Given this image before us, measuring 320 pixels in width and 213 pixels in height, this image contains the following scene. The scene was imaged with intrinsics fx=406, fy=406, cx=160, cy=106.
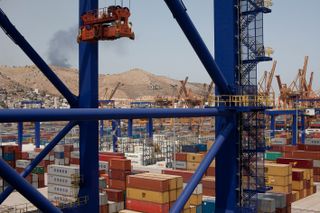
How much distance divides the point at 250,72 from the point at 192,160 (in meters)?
28.4

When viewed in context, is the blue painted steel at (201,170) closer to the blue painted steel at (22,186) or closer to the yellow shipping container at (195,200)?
the blue painted steel at (22,186)

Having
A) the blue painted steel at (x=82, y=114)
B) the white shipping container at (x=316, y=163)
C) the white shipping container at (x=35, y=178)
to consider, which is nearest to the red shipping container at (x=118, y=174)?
the white shipping container at (x=35, y=178)

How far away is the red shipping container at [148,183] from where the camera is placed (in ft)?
79.0

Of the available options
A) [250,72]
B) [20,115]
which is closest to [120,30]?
[20,115]

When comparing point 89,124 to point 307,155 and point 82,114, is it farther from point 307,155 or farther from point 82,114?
point 307,155

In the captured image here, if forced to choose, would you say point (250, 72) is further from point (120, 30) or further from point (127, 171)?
point (127, 171)

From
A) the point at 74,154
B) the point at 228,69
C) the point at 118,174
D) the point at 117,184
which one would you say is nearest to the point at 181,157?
the point at 118,174

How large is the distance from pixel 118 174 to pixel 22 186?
2570 centimetres

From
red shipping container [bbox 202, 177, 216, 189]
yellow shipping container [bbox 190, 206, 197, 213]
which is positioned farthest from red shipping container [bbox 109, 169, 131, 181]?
yellow shipping container [bbox 190, 206, 197, 213]

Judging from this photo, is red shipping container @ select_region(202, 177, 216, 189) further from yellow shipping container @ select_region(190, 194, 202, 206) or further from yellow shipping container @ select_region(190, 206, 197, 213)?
yellow shipping container @ select_region(190, 206, 197, 213)

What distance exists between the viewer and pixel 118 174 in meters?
33.0

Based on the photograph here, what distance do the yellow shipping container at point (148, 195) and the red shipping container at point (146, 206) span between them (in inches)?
9.3

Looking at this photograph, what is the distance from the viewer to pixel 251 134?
14.6m

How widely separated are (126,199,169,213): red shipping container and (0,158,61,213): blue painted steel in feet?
54.2
